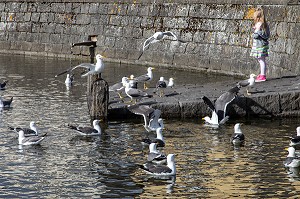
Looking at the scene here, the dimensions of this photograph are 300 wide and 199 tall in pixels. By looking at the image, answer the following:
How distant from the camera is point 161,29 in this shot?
2911cm

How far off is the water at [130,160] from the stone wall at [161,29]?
5825mm

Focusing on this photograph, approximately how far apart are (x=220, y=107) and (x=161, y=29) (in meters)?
12.2

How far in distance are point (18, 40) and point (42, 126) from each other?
19771mm

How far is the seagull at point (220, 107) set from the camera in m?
17.0

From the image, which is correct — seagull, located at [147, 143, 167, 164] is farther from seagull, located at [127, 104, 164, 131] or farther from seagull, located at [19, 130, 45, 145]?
seagull, located at [127, 104, 164, 131]

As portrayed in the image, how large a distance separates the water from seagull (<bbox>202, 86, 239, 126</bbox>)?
18 cm

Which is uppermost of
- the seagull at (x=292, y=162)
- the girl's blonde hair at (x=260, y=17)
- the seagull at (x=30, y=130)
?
the girl's blonde hair at (x=260, y=17)

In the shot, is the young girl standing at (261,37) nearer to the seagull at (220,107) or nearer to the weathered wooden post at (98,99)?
the seagull at (220,107)

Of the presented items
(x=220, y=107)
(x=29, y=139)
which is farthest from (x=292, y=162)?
(x=29, y=139)

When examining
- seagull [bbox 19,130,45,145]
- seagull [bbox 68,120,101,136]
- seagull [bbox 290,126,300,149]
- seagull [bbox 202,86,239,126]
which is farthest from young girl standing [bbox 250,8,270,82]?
seagull [bbox 19,130,45,145]

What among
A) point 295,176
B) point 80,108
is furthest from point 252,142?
point 80,108

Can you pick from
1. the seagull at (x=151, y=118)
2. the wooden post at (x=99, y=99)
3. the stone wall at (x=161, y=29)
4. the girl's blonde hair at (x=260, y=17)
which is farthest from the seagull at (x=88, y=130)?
the stone wall at (x=161, y=29)

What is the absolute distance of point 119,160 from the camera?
1379cm

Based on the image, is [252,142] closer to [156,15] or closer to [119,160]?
[119,160]
